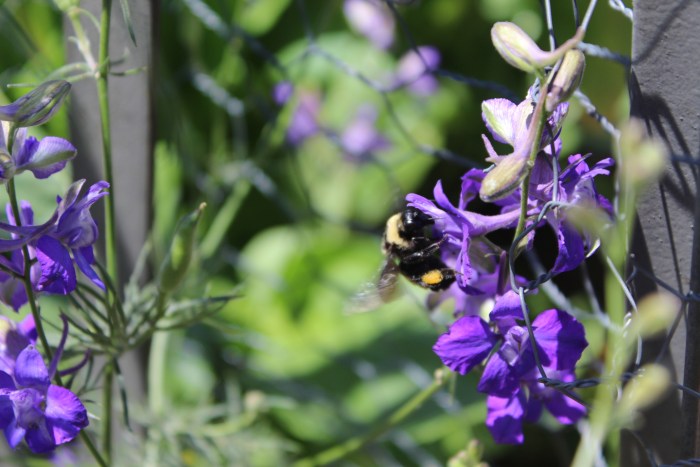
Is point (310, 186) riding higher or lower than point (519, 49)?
lower

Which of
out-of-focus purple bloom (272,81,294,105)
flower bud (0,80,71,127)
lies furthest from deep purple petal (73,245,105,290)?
out-of-focus purple bloom (272,81,294,105)

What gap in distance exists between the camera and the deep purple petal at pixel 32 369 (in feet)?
2.04

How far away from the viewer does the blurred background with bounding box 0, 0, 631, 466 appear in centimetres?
135

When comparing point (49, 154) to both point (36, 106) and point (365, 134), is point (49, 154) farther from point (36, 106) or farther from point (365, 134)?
point (365, 134)

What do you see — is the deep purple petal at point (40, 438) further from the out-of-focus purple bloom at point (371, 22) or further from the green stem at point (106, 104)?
the out-of-focus purple bloom at point (371, 22)

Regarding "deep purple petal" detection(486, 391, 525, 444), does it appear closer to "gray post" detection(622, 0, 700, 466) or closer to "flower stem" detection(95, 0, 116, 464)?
"gray post" detection(622, 0, 700, 466)

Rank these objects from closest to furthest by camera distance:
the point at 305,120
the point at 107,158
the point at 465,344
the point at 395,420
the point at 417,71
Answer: the point at 465,344 < the point at 107,158 < the point at 395,420 < the point at 417,71 < the point at 305,120

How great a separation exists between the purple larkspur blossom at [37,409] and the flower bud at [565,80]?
1.31ft

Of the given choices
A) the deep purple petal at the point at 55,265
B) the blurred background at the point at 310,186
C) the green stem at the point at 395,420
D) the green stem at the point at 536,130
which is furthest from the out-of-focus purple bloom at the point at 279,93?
the green stem at the point at 536,130

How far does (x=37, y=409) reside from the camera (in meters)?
0.62

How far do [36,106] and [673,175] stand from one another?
0.45 metres

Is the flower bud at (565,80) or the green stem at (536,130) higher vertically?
the flower bud at (565,80)

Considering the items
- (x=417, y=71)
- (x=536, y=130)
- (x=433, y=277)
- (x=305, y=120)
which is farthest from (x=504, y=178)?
(x=305, y=120)

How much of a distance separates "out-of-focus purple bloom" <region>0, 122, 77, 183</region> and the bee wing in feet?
1.03
